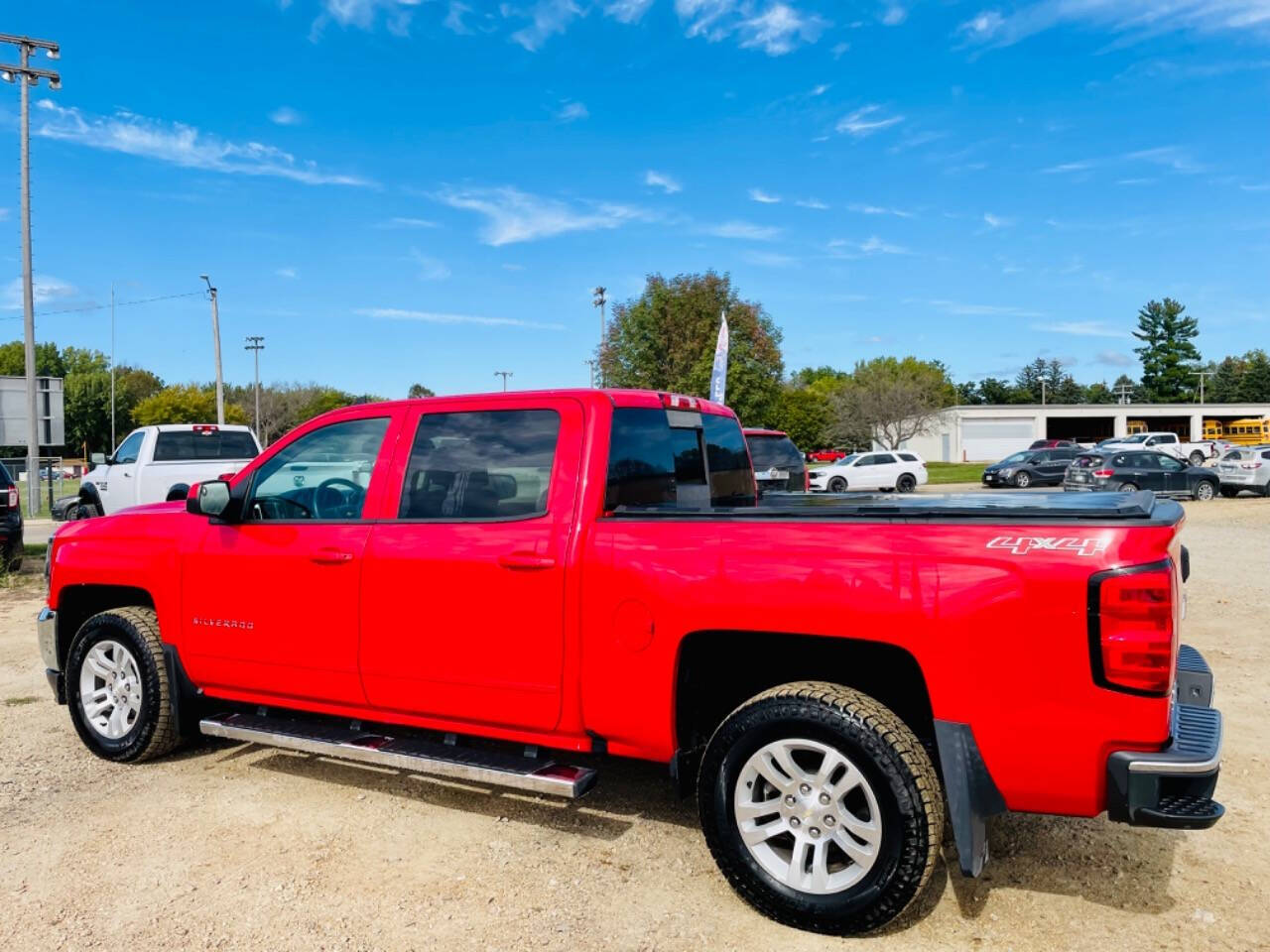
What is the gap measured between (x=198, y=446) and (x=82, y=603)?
910 centimetres

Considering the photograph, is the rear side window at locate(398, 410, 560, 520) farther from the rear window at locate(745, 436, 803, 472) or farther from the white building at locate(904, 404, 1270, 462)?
the white building at locate(904, 404, 1270, 462)

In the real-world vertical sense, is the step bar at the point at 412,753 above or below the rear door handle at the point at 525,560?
below

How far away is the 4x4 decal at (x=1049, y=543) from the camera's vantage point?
9.47 ft

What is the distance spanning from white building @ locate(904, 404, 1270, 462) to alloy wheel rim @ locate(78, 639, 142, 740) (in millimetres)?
66650

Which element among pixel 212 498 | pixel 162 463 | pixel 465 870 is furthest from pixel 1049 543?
pixel 162 463

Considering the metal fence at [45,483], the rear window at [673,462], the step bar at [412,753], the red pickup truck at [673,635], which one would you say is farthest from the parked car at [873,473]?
the step bar at [412,753]

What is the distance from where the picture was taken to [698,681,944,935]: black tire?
3.10 meters

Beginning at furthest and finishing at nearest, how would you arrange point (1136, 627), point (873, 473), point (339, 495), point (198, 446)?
1. point (873, 473)
2. point (198, 446)
3. point (339, 495)
4. point (1136, 627)

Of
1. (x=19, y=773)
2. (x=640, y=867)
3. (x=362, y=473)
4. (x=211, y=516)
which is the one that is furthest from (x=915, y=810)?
(x=19, y=773)

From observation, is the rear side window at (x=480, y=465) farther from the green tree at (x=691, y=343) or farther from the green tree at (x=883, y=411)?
the green tree at (x=883, y=411)

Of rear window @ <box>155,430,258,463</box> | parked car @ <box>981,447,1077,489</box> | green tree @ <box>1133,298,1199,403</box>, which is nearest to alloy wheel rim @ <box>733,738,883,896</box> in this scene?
rear window @ <box>155,430,258,463</box>

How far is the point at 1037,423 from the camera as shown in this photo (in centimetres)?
7200

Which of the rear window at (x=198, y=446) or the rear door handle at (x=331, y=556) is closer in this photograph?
the rear door handle at (x=331, y=556)

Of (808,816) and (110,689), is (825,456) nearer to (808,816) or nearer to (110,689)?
(110,689)
